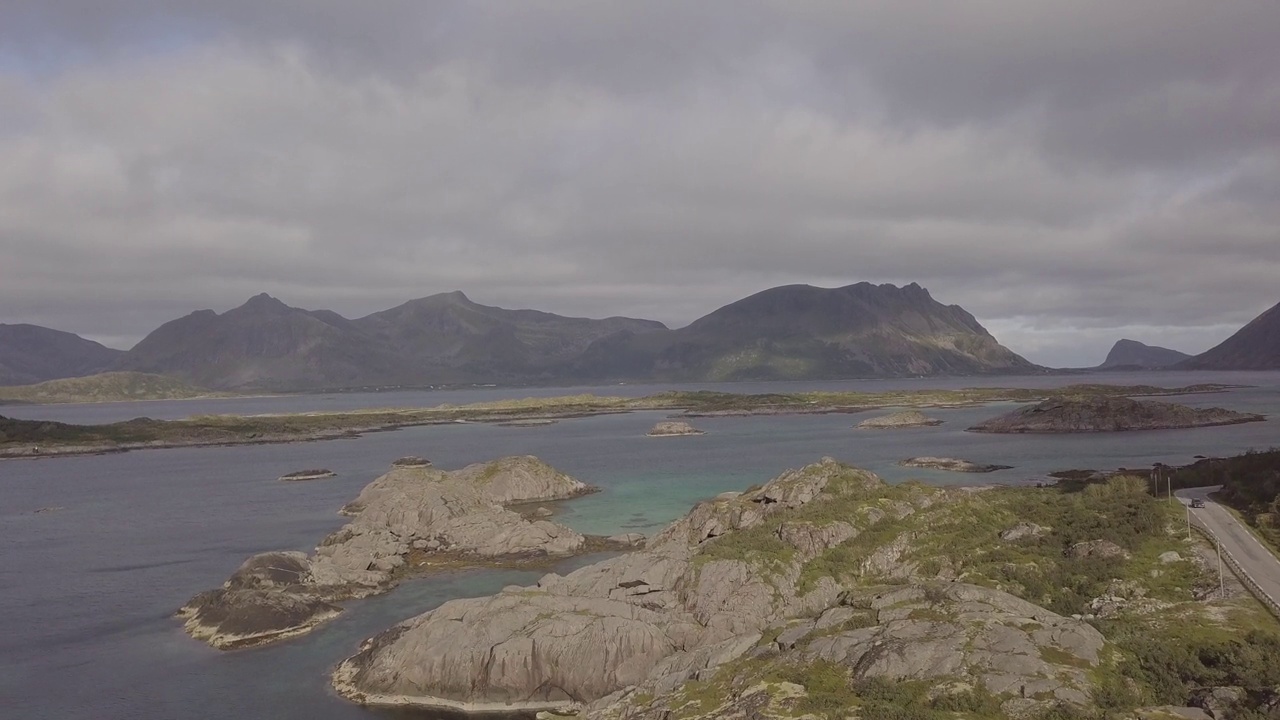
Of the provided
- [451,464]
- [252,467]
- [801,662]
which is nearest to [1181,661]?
[801,662]

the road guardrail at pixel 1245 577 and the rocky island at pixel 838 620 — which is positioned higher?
the road guardrail at pixel 1245 577

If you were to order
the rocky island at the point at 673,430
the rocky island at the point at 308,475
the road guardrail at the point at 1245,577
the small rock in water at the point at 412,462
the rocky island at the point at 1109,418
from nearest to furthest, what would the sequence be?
the road guardrail at the point at 1245,577 < the rocky island at the point at 308,475 < the small rock in water at the point at 412,462 < the rocky island at the point at 1109,418 < the rocky island at the point at 673,430

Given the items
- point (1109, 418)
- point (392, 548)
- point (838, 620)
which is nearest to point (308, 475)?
point (392, 548)

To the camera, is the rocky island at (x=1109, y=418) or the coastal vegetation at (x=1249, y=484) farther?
the rocky island at (x=1109, y=418)

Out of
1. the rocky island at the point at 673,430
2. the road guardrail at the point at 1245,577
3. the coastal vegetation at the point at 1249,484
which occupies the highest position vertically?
the coastal vegetation at the point at 1249,484

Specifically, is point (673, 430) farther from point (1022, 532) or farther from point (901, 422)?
point (1022, 532)

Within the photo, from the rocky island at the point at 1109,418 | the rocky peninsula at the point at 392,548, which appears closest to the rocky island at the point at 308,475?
the rocky peninsula at the point at 392,548

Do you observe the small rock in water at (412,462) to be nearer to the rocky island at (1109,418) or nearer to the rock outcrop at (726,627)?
the rock outcrop at (726,627)
